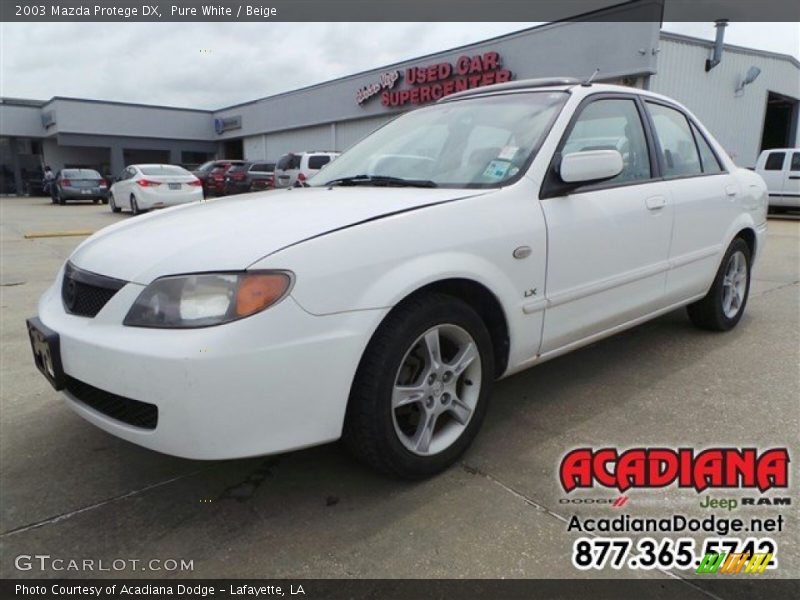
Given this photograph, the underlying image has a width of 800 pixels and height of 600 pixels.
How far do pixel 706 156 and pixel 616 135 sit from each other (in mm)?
1131

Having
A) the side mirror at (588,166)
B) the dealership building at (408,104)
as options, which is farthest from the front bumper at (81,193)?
the side mirror at (588,166)

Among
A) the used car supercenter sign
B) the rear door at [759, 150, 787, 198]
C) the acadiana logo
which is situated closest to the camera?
the acadiana logo

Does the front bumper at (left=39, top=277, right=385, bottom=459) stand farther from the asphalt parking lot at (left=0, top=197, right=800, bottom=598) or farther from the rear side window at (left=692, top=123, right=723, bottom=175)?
the rear side window at (left=692, top=123, right=723, bottom=175)

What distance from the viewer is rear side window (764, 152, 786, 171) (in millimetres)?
14562

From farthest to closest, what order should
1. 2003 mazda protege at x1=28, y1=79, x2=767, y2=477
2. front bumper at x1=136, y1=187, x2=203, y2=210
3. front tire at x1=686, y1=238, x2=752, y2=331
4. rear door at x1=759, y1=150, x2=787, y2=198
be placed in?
front bumper at x1=136, y1=187, x2=203, y2=210 → rear door at x1=759, y1=150, x2=787, y2=198 → front tire at x1=686, y1=238, x2=752, y2=331 → 2003 mazda protege at x1=28, y1=79, x2=767, y2=477

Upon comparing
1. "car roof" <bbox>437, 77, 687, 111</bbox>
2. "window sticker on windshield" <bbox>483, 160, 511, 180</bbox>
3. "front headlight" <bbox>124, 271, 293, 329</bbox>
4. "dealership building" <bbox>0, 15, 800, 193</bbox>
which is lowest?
"front headlight" <bbox>124, 271, 293, 329</bbox>

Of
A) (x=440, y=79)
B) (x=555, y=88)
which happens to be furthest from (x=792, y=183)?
(x=555, y=88)

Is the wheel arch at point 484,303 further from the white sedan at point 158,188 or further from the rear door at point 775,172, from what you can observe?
the rear door at point 775,172

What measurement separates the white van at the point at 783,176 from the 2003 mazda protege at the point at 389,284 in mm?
13451

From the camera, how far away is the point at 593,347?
12.9 feet

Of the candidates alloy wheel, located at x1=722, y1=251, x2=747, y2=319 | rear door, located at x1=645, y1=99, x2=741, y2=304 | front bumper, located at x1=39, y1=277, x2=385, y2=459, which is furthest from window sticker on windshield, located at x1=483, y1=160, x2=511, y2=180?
alloy wheel, located at x1=722, y1=251, x2=747, y2=319

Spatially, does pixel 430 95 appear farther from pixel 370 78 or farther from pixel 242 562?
pixel 242 562

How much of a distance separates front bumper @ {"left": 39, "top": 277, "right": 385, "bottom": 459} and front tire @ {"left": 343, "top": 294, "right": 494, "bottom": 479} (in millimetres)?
97

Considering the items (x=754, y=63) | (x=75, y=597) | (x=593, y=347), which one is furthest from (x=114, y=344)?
(x=754, y=63)
